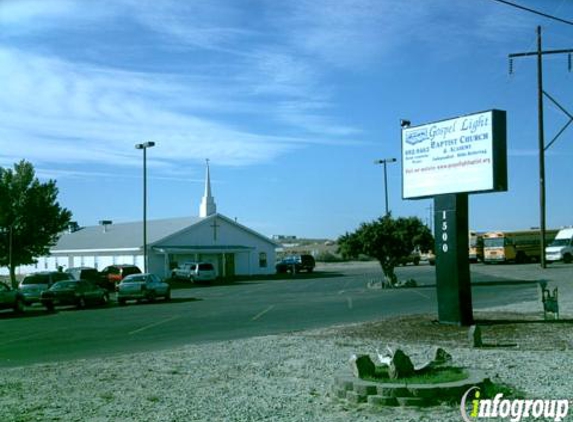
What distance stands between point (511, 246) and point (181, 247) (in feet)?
89.9

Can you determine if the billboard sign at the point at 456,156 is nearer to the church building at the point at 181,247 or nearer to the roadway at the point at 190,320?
the roadway at the point at 190,320

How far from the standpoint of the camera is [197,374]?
38.3ft

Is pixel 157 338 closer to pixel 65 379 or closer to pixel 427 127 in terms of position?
pixel 65 379

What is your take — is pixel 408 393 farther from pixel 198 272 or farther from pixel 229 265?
pixel 229 265

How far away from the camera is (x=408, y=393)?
8664 mm

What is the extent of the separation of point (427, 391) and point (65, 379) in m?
5.95

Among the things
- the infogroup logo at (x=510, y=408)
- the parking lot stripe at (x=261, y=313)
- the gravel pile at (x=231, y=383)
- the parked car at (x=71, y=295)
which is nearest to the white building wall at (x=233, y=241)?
the parked car at (x=71, y=295)

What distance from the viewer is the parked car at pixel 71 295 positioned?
104ft

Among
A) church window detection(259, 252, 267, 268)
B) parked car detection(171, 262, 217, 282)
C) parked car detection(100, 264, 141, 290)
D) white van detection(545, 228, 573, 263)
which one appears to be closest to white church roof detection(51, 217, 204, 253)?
parked car detection(171, 262, 217, 282)

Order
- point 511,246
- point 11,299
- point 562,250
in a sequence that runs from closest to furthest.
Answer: point 11,299 → point 562,250 → point 511,246

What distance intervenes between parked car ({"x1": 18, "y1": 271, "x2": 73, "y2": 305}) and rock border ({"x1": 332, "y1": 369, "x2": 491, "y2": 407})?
1088 inches

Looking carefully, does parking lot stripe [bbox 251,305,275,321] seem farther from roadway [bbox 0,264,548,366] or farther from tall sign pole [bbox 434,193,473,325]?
tall sign pole [bbox 434,193,473,325]

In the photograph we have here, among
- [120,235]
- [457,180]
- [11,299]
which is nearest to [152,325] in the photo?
[457,180]

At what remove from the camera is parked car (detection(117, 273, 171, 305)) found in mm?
32938
